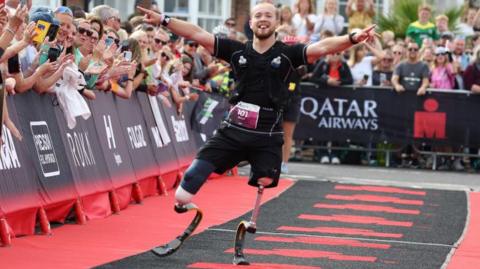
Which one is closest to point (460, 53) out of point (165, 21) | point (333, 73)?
point (333, 73)

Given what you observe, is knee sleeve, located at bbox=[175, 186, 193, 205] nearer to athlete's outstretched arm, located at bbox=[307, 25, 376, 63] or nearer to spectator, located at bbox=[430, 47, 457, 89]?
athlete's outstretched arm, located at bbox=[307, 25, 376, 63]

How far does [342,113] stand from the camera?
22891 millimetres

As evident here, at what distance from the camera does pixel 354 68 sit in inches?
914

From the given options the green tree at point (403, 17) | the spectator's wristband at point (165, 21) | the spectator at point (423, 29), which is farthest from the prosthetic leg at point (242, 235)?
the green tree at point (403, 17)

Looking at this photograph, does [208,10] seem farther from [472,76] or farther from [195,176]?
[195,176]

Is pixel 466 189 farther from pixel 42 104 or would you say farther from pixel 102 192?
pixel 42 104

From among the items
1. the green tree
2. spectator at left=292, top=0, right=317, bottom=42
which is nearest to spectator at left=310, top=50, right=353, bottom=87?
spectator at left=292, top=0, right=317, bottom=42

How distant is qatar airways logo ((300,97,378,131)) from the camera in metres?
22.8

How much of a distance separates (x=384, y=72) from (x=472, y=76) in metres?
1.68

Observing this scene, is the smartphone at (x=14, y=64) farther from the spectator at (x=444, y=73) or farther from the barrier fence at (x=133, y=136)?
the spectator at (x=444, y=73)

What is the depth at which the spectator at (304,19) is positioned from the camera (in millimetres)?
24312

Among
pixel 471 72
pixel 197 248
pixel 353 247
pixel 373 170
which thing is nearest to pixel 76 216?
pixel 197 248

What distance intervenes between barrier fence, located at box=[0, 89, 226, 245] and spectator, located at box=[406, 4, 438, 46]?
870cm

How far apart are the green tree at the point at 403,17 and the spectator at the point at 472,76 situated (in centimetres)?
648
